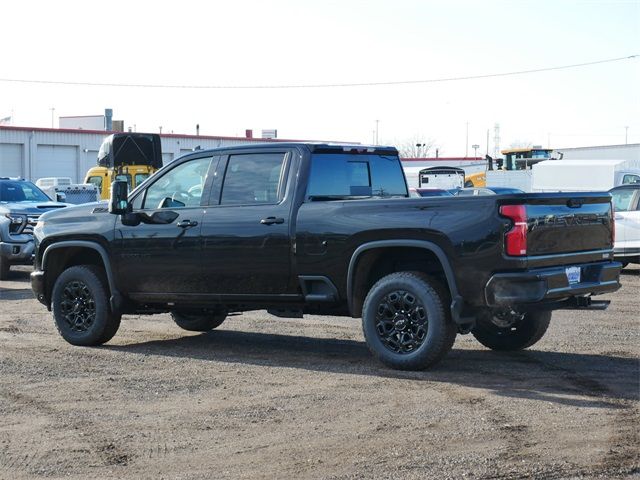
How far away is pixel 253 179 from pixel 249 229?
531mm

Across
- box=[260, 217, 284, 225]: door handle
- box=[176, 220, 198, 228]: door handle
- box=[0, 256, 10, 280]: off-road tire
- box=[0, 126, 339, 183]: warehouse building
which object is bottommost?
box=[0, 256, 10, 280]: off-road tire

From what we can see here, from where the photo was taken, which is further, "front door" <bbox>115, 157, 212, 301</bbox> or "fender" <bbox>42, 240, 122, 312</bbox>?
"fender" <bbox>42, 240, 122, 312</bbox>

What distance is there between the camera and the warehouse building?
57.2 m

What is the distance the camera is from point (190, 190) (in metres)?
10.6

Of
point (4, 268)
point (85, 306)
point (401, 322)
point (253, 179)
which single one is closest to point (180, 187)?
point (253, 179)

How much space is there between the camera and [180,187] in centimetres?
1070

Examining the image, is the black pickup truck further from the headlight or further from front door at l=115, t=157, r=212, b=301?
the headlight

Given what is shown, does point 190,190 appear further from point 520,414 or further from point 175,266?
point 520,414

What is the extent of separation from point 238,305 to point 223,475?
443 centimetres

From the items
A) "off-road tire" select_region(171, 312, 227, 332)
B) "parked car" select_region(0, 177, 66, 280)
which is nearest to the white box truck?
"parked car" select_region(0, 177, 66, 280)

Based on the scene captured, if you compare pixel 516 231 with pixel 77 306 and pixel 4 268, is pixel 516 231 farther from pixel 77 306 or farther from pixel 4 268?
pixel 4 268

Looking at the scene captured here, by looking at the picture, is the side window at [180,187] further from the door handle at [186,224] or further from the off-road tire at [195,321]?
the off-road tire at [195,321]

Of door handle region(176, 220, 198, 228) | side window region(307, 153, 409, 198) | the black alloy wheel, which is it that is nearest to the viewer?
side window region(307, 153, 409, 198)

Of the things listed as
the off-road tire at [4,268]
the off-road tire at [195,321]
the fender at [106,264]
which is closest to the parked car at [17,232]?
the off-road tire at [4,268]
